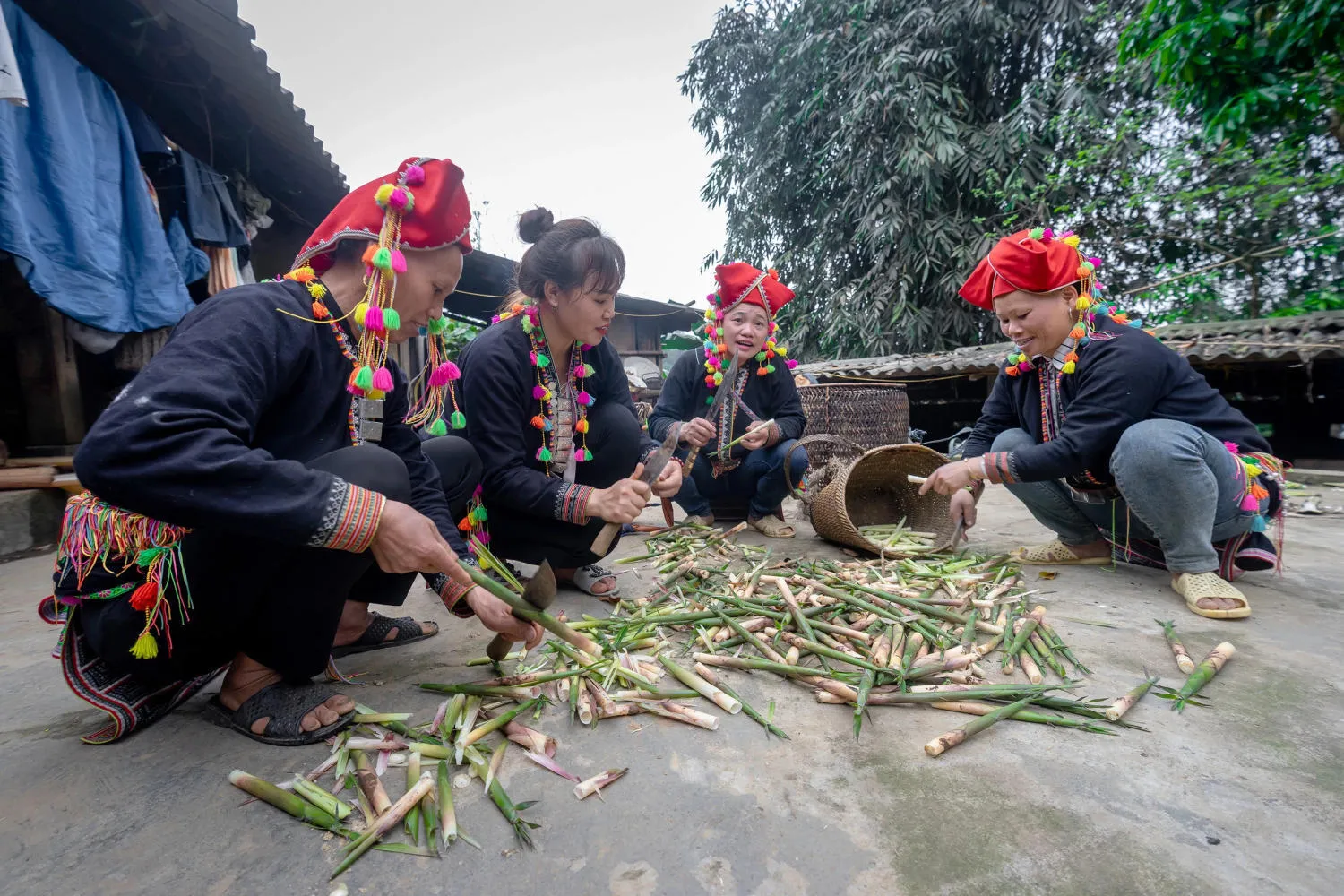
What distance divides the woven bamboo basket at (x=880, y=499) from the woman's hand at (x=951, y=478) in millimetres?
455

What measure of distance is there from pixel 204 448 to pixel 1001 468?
8.09ft

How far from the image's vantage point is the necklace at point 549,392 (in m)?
2.46

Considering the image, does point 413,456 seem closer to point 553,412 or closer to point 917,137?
point 553,412

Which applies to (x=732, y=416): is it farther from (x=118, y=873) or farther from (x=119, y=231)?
(x=119, y=231)

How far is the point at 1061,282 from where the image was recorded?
7.99 feet

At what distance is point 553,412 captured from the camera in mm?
2518

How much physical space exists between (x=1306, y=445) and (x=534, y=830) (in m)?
8.47

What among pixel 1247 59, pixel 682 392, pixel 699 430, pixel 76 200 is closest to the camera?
pixel 699 430

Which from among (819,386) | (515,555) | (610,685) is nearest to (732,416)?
(819,386)

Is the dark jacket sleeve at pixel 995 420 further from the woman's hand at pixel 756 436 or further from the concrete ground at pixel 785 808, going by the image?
the concrete ground at pixel 785 808

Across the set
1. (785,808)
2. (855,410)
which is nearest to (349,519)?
(785,808)

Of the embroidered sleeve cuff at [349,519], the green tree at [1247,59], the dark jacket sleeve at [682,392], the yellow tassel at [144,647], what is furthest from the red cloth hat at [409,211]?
the green tree at [1247,59]

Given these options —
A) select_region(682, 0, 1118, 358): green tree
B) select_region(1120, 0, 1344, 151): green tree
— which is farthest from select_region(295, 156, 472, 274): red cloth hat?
select_region(682, 0, 1118, 358): green tree

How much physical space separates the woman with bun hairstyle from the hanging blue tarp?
2427 millimetres
